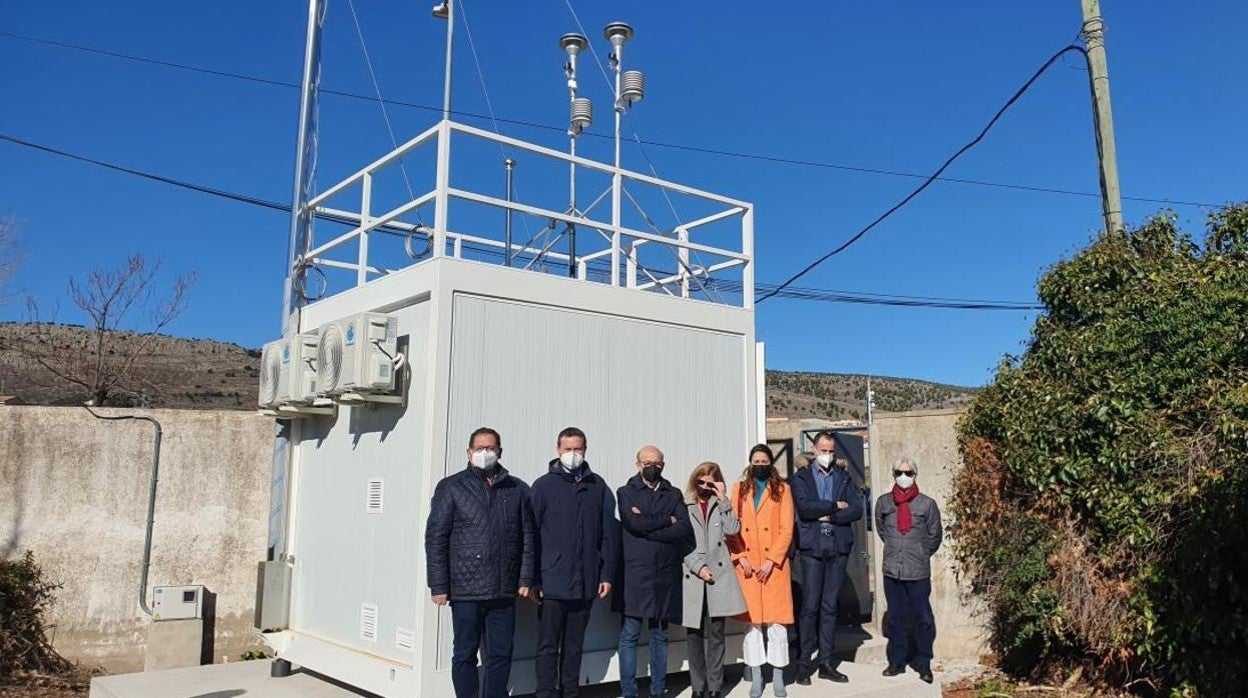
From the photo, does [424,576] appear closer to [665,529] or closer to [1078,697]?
[665,529]

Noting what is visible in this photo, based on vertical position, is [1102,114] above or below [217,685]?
above

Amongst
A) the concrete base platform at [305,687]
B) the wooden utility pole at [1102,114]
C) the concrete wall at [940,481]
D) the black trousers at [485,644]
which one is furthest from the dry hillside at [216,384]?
the black trousers at [485,644]

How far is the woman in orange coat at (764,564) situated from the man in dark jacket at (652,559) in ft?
1.72

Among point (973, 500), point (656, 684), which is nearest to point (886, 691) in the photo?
point (656, 684)

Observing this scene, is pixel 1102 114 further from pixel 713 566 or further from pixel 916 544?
pixel 713 566

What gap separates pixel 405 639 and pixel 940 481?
5.59 m

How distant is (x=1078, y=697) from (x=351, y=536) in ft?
20.3

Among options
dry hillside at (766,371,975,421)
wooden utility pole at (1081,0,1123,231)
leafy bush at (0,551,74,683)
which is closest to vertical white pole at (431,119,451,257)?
leafy bush at (0,551,74,683)

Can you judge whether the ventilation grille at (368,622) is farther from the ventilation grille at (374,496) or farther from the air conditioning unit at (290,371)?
the air conditioning unit at (290,371)

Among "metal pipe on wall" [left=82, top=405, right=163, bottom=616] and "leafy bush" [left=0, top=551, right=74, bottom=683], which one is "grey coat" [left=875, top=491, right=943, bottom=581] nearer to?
Answer: "metal pipe on wall" [left=82, top=405, right=163, bottom=616]

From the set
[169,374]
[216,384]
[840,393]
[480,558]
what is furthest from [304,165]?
[840,393]

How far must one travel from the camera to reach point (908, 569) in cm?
736

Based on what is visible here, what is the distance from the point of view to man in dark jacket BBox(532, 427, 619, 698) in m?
6.03

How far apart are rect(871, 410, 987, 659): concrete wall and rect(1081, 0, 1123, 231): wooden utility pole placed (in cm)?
279
